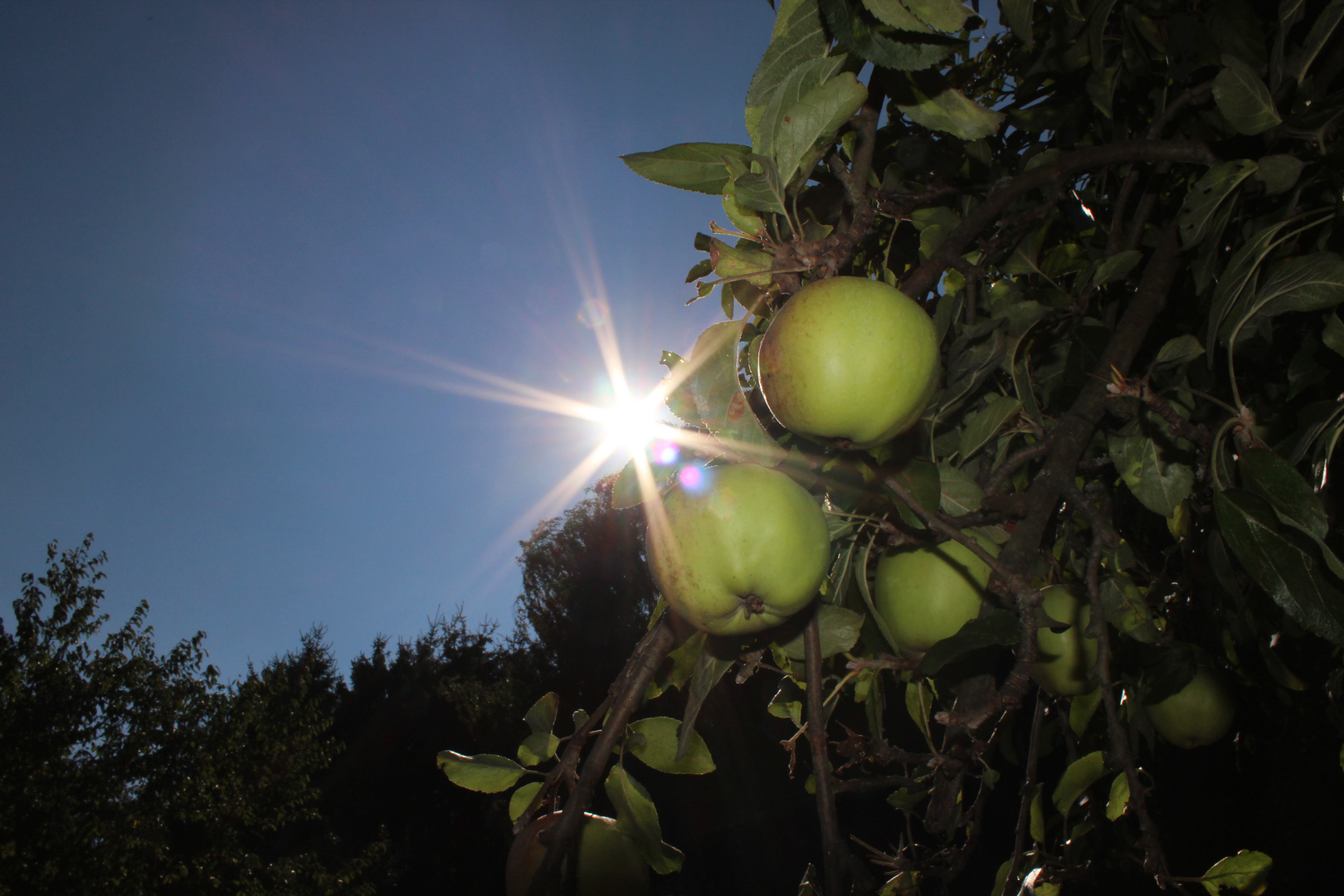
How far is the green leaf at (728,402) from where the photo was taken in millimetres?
942

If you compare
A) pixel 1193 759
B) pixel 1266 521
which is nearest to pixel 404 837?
pixel 1193 759

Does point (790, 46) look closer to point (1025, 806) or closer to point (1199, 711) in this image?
point (1025, 806)

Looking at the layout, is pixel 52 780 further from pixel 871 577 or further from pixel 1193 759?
pixel 1193 759

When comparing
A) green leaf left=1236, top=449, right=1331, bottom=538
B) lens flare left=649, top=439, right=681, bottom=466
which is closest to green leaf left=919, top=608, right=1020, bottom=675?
green leaf left=1236, top=449, right=1331, bottom=538

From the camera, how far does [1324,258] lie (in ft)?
2.89

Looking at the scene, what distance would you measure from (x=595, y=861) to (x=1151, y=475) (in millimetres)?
1099

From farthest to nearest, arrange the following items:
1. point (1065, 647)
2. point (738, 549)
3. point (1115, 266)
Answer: point (1065, 647), point (1115, 266), point (738, 549)

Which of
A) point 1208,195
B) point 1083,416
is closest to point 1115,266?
point 1208,195

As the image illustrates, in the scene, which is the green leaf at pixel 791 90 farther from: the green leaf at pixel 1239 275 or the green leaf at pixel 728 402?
the green leaf at pixel 1239 275

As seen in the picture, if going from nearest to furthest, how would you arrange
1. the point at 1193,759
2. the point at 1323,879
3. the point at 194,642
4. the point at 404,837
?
the point at 1323,879, the point at 1193,759, the point at 194,642, the point at 404,837

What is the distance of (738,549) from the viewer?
0.84 meters

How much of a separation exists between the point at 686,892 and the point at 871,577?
35.0 feet

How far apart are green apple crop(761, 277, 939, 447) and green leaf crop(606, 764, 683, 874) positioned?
2.04 ft

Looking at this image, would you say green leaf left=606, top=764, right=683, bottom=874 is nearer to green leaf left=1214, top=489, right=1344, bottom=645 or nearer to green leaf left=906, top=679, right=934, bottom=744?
green leaf left=906, top=679, right=934, bottom=744
